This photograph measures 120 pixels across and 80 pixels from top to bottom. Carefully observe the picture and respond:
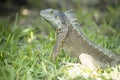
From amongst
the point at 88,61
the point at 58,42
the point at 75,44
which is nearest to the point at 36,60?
the point at 58,42

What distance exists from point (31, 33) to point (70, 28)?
181 centimetres

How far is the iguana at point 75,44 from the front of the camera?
20.1ft

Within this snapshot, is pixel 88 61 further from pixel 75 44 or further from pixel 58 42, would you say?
pixel 58 42

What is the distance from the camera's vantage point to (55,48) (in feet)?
21.0

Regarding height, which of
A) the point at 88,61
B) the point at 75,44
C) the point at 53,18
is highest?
the point at 53,18

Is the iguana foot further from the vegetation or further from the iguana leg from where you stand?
the iguana leg

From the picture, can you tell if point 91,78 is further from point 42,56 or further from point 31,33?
point 31,33

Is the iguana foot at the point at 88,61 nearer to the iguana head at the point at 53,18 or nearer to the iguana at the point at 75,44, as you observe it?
the iguana at the point at 75,44

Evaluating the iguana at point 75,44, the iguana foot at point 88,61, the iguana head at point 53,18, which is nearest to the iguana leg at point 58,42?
the iguana at point 75,44

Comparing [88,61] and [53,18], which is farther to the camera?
[53,18]

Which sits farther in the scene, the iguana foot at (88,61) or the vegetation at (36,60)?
the iguana foot at (88,61)

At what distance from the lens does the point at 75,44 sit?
21.0 feet

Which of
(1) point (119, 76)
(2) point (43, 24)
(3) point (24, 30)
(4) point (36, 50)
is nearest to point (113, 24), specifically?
(2) point (43, 24)

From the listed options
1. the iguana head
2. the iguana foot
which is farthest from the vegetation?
the iguana head
